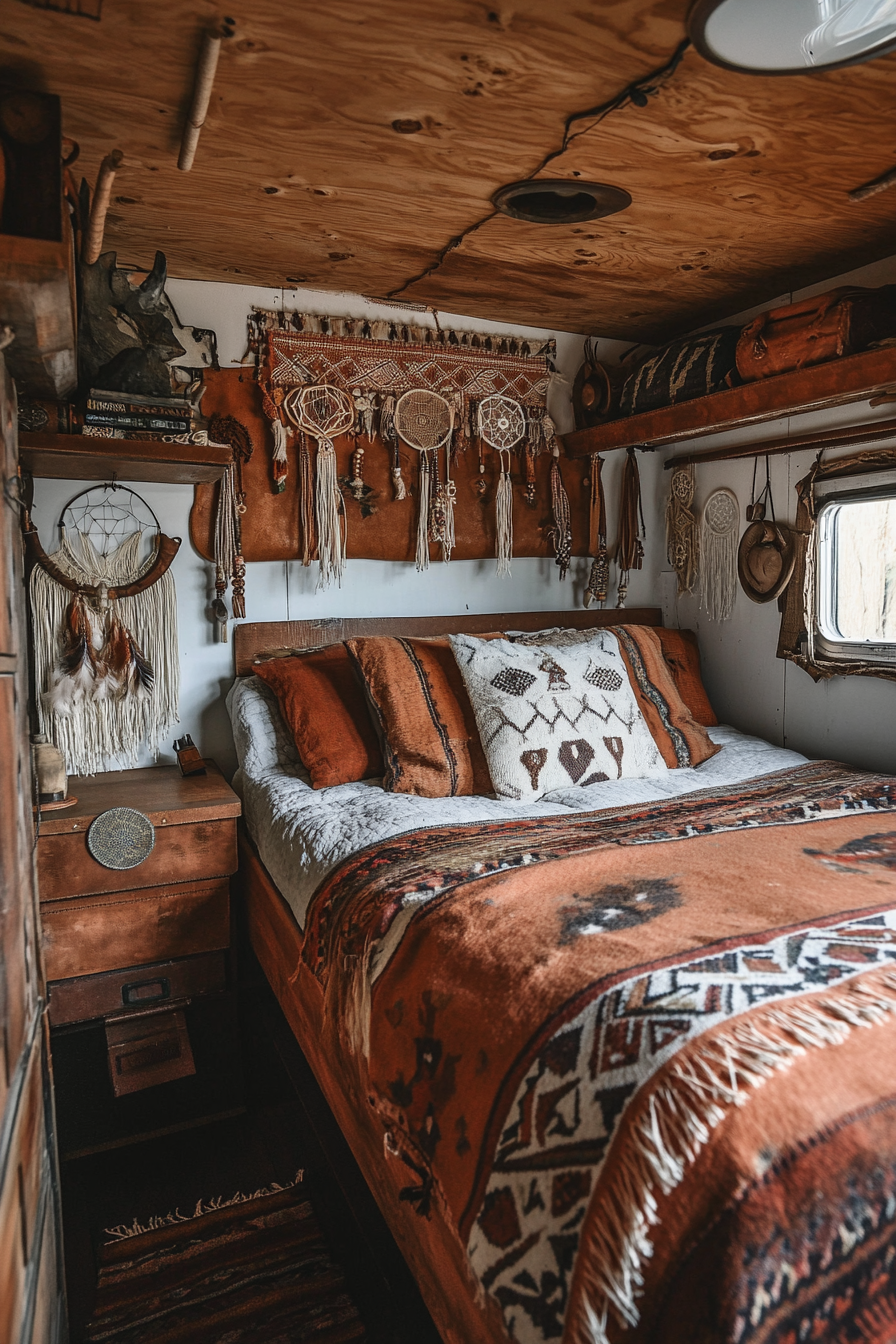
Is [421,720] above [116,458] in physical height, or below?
below

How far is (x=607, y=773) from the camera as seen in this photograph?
2393 mm

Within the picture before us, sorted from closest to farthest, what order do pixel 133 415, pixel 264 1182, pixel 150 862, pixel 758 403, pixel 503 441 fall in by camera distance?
pixel 264 1182
pixel 133 415
pixel 150 862
pixel 758 403
pixel 503 441

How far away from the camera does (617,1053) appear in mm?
1024

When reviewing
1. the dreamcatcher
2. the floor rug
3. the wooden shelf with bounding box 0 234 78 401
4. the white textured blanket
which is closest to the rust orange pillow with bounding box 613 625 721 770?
the white textured blanket

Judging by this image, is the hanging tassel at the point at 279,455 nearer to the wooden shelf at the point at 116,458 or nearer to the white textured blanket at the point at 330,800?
the wooden shelf at the point at 116,458

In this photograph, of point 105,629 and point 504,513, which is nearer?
point 105,629

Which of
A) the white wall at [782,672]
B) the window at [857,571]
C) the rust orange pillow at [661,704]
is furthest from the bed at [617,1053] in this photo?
the window at [857,571]

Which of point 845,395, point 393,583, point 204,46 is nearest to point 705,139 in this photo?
point 845,395

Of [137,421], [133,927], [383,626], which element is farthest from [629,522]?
[133,927]

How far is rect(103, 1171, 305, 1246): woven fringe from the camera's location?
1.80 metres

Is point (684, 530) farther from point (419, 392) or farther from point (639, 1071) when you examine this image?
point (639, 1071)

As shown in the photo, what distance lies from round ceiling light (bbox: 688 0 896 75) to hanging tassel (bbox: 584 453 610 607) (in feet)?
6.10

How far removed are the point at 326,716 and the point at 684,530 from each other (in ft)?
5.59

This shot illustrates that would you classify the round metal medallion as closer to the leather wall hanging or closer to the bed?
the bed
